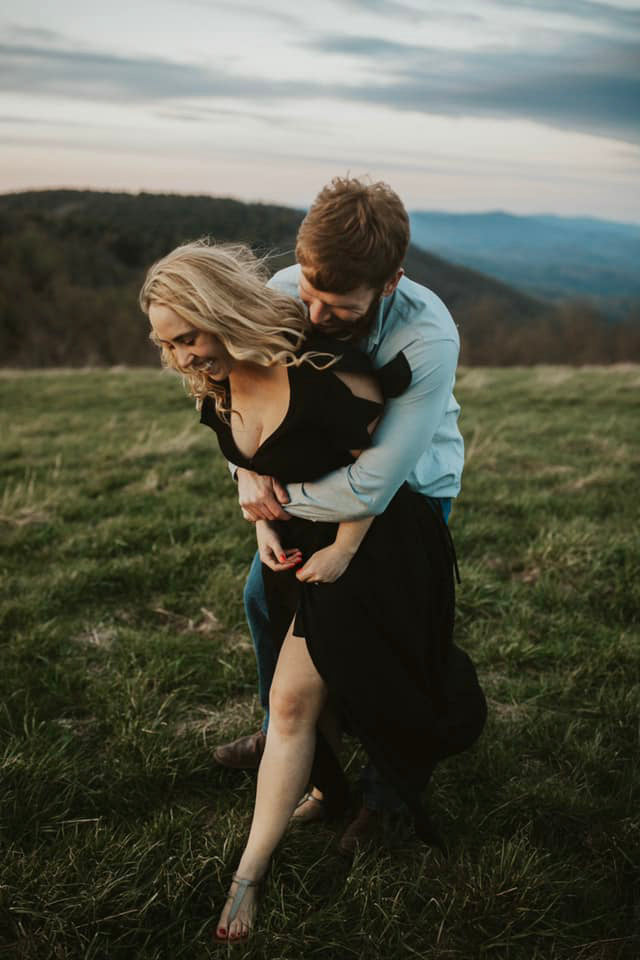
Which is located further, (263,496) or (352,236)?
(263,496)

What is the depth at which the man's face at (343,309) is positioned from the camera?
196 centimetres

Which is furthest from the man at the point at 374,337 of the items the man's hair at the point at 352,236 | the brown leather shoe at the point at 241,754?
the brown leather shoe at the point at 241,754

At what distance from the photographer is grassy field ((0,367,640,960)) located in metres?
2.14

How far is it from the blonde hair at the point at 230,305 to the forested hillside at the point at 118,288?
32.6 meters

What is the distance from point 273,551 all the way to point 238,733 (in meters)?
1.16

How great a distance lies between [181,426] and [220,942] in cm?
682

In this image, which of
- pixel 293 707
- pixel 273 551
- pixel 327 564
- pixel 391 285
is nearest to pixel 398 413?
pixel 391 285

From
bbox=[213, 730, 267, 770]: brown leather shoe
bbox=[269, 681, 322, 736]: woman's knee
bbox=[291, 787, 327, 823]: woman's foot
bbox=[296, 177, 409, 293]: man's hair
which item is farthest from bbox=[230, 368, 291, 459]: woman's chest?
bbox=[291, 787, 327, 823]: woman's foot

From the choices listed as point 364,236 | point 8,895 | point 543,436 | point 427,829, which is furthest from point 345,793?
point 543,436

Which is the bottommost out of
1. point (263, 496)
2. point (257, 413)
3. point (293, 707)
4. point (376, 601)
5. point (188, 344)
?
point (293, 707)

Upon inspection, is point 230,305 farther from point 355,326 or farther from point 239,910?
point 239,910

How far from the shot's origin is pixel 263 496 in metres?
2.26

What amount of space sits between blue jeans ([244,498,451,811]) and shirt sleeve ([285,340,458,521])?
0.50 metres

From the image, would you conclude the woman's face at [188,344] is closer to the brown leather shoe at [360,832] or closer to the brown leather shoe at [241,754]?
the brown leather shoe at [241,754]
